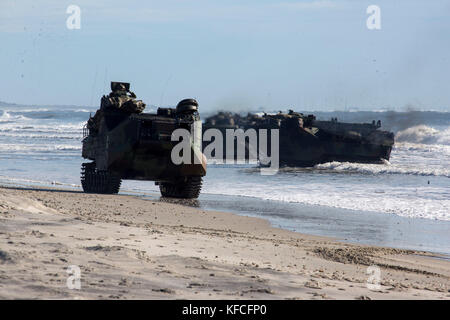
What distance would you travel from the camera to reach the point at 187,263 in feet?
27.5

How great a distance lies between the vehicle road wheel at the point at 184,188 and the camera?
2092 centimetres

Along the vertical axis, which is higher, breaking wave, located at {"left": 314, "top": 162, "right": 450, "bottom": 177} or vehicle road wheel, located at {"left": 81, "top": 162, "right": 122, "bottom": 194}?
vehicle road wheel, located at {"left": 81, "top": 162, "right": 122, "bottom": 194}

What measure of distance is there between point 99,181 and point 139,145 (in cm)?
224

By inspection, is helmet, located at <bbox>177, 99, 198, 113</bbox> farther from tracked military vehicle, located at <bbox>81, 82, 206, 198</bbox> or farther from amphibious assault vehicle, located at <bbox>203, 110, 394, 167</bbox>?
amphibious assault vehicle, located at <bbox>203, 110, 394, 167</bbox>

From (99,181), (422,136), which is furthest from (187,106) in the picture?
(422,136)

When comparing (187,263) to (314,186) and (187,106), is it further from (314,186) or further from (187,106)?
(314,186)

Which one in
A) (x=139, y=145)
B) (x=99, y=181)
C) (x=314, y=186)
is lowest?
(x=314, y=186)

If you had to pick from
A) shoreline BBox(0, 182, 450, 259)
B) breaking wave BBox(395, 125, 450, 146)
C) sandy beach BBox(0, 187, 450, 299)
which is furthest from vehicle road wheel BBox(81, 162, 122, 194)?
breaking wave BBox(395, 125, 450, 146)

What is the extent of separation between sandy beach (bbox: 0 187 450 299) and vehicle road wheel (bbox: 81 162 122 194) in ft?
23.0

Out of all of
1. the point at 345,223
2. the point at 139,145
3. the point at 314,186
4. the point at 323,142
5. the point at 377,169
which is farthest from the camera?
the point at 323,142

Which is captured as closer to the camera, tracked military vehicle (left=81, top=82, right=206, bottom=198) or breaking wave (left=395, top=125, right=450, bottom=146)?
tracked military vehicle (left=81, top=82, right=206, bottom=198)

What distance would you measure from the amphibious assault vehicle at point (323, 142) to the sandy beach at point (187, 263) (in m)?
28.8

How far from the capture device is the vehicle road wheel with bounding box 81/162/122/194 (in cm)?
2070

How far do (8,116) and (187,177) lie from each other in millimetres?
91501
